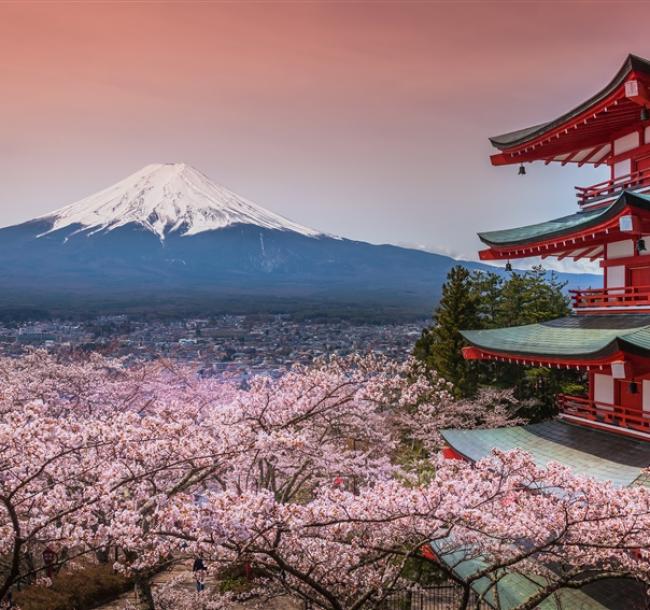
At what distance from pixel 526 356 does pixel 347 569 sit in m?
4.57

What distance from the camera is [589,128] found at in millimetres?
9414

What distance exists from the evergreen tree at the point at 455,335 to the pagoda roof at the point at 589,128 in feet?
30.5

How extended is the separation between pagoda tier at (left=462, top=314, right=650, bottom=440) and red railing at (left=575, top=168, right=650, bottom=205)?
2.02m

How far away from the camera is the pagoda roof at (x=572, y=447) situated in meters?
7.41

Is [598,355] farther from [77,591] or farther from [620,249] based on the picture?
[77,591]

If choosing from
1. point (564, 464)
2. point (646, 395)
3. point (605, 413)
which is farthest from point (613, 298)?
point (564, 464)

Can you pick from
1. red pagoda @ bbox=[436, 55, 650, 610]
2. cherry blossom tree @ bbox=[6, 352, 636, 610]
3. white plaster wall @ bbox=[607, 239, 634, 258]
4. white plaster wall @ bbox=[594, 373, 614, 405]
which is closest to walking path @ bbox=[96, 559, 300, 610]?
cherry blossom tree @ bbox=[6, 352, 636, 610]

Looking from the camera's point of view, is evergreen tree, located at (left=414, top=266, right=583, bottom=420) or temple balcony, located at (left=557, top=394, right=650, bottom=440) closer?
temple balcony, located at (left=557, top=394, right=650, bottom=440)

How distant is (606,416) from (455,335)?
36.8 ft

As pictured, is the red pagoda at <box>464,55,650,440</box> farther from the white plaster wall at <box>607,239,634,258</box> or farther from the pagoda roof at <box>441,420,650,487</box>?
the pagoda roof at <box>441,420,650,487</box>

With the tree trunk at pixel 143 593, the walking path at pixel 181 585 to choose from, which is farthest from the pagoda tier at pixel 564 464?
the tree trunk at pixel 143 593

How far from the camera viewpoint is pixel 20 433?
4.87 metres

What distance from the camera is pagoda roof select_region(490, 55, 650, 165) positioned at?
25.7 ft

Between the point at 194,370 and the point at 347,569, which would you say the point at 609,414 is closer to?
the point at 347,569
